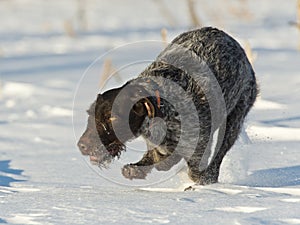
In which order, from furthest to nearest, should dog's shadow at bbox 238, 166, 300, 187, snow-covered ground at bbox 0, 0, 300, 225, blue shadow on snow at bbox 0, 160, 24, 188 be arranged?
blue shadow on snow at bbox 0, 160, 24, 188, dog's shadow at bbox 238, 166, 300, 187, snow-covered ground at bbox 0, 0, 300, 225

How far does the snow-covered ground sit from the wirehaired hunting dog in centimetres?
19

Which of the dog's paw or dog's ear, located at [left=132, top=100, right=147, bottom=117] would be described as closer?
dog's ear, located at [left=132, top=100, right=147, bottom=117]

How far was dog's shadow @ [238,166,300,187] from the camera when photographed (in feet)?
14.6

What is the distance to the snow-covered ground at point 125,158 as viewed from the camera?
3709mm

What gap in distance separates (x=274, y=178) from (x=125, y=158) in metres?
1.10

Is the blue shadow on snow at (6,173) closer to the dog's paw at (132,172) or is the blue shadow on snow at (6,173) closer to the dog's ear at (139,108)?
the dog's paw at (132,172)

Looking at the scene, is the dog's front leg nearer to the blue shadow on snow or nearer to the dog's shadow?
the dog's shadow

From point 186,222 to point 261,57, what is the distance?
6.36m

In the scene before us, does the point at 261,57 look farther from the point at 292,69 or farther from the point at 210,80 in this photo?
the point at 210,80

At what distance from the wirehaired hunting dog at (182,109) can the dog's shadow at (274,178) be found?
0.72 feet

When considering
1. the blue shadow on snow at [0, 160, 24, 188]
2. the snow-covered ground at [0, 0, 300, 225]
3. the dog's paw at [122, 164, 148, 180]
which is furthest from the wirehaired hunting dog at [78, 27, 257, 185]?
the blue shadow on snow at [0, 160, 24, 188]

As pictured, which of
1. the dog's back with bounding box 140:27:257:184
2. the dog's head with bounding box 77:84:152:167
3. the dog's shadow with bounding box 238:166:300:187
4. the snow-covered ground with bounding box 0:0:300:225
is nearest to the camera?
the snow-covered ground with bounding box 0:0:300:225

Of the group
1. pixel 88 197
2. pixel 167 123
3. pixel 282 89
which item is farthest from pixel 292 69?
pixel 88 197

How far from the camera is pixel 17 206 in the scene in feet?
12.7
